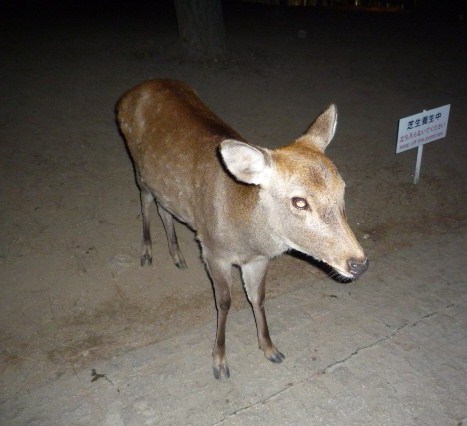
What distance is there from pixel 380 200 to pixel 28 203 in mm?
4775

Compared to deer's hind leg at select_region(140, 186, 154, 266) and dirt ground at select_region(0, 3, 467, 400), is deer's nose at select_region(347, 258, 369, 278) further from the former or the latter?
deer's hind leg at select_region(140, 186, 154, 266)

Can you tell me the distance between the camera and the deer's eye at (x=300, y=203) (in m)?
2.64

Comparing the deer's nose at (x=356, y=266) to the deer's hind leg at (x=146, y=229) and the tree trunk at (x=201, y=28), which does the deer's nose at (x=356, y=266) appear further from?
the tree trunk at (x=201, y=28)

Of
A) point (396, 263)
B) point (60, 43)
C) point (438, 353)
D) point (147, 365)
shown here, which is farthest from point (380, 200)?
point (60, 43)

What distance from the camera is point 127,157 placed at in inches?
257

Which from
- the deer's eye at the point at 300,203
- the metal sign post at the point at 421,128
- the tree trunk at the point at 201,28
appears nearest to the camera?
the deer's eye at the point at 300,203

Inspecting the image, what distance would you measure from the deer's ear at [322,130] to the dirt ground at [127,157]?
1932 millimetres

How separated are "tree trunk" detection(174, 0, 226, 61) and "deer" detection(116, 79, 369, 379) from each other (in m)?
5.43

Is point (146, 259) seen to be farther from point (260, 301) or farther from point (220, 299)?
point (260, 301)

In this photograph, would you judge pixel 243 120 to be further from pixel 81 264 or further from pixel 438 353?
pixel 438 353

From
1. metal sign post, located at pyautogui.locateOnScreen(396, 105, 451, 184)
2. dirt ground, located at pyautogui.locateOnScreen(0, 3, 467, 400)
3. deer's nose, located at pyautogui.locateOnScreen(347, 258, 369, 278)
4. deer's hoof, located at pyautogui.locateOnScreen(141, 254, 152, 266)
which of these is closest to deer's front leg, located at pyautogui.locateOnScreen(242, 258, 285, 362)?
dirt ground, located at pyautogui.locateOnScreen(0, 3, 467, 400)

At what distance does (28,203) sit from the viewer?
18.0 ft

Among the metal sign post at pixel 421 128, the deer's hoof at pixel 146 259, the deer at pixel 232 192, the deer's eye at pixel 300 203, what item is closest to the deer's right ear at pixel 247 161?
the deer at pixel 232 192

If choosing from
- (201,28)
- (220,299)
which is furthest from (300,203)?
(201,28)
